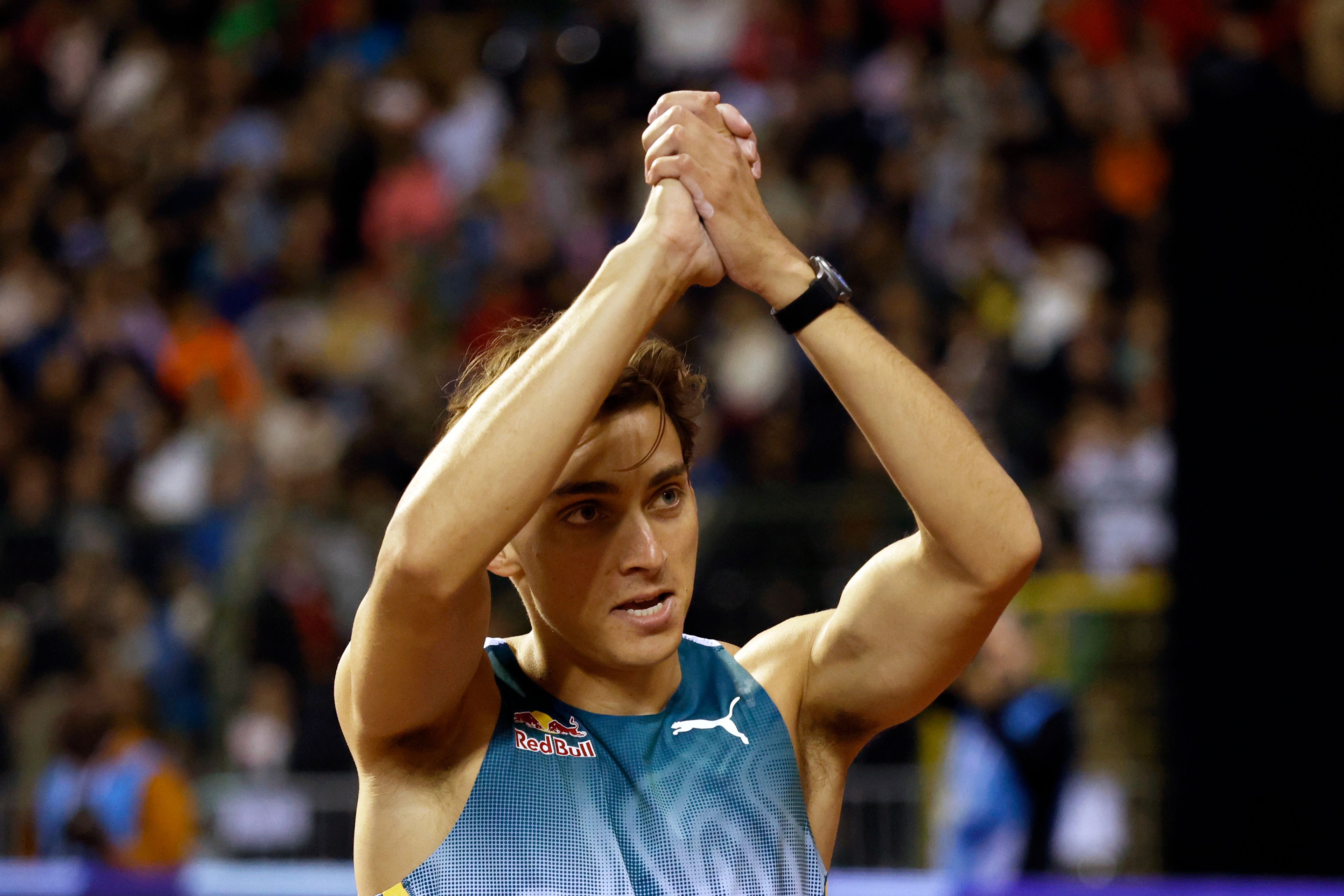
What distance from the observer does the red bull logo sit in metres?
2.55

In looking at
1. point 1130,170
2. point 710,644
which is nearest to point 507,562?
point 710,644

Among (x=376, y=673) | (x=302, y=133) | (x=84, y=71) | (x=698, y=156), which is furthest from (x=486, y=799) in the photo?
(x=84, y=71)

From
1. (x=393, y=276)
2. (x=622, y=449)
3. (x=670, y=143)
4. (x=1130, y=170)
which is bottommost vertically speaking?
(x=622, y=449)

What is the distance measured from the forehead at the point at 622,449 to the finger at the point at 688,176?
1.11ft

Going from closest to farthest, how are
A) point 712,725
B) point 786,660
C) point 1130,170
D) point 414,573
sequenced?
1. point 414,573
2. point 712,725
3. point 786,660
4. point 1130,170

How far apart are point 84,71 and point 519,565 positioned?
10734 millimetres

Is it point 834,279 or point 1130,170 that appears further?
point 1130,170

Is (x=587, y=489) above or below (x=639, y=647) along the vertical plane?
above

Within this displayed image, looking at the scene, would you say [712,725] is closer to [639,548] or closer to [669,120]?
[639,548]

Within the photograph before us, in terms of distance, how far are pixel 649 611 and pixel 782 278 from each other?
58 cm

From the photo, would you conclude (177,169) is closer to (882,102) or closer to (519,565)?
(882,102)

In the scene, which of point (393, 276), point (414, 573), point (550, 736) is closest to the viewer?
point (414, 573)

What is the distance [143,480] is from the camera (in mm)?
9156

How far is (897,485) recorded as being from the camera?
2.46 meters
